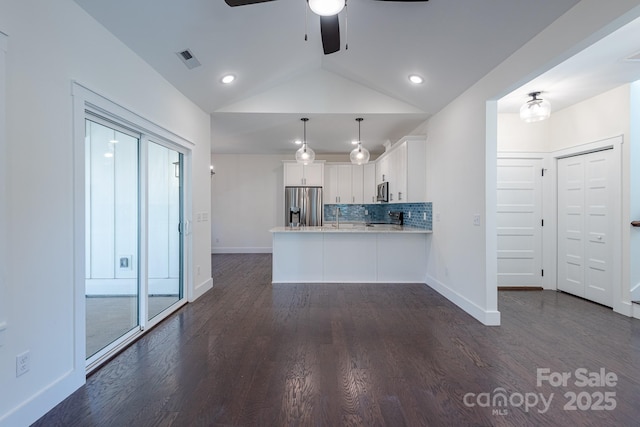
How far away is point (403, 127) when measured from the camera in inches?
212

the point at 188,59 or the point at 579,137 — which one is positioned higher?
the point at 188,59

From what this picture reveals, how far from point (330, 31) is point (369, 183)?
17.7ft

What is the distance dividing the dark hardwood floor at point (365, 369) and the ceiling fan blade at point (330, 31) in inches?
99.7

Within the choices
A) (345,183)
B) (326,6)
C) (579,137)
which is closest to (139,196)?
(326,6)

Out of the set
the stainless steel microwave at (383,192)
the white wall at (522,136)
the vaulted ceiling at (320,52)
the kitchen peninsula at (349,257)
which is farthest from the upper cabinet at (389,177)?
the white wall at (522,136)

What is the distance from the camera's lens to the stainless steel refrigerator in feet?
24.4

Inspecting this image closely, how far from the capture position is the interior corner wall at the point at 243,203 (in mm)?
8250

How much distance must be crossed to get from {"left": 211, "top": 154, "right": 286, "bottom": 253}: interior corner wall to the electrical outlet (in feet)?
21.4

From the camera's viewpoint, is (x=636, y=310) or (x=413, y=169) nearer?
(x=636, y=310)

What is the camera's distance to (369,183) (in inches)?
299

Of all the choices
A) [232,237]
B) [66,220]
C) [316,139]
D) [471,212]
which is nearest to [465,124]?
[471,212]

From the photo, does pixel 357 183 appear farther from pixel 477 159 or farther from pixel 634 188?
pixel 634 188

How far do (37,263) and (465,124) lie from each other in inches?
158

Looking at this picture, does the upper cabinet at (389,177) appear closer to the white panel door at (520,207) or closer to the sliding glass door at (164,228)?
the white panel door at (520,207)
